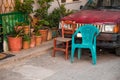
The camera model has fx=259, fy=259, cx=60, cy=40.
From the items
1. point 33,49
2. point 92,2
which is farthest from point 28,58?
point 92,2

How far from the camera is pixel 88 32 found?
6898mm

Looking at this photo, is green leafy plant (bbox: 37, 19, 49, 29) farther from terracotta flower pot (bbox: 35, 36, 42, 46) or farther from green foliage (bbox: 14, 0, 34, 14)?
green foliage (bbox: 14, 0, 34, 14)

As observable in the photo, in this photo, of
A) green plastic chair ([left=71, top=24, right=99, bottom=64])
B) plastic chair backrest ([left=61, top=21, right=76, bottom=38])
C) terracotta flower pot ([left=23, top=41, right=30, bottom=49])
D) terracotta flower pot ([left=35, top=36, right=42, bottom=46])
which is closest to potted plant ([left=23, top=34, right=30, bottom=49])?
terracotta flower pot ([left=23, top=41, right=30, bottom=49])

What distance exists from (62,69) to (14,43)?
6.30 feet

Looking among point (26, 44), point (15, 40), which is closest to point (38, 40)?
point (26, 44)

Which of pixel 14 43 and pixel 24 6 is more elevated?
pixel 24 6

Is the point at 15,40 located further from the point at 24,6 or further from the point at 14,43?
the point at 24,6

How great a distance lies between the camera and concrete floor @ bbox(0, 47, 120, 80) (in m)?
5.95

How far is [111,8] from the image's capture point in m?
8.15

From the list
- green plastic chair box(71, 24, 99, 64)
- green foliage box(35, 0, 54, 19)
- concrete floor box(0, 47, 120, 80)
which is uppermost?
green foliage box(35, 0, 54, 19)

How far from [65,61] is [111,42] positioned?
1.35 m

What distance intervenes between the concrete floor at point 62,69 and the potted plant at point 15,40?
70 cm

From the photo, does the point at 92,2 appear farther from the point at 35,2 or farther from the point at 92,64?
the point at 92,64

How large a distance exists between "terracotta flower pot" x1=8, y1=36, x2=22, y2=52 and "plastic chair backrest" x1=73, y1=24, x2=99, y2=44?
1.86 meters
